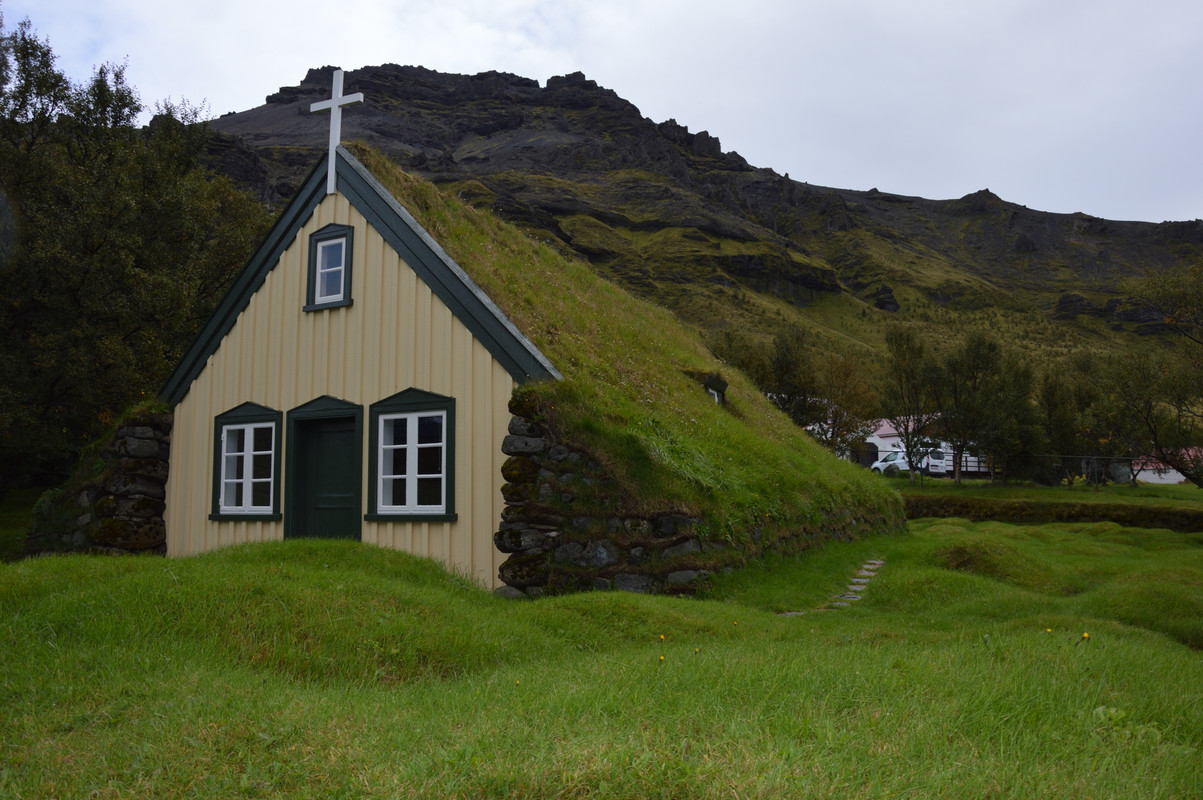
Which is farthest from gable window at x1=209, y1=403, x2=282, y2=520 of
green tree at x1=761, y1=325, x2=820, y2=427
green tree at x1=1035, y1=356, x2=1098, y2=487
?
green tree at x1=1035, y1=356, x2=1098, y2=487

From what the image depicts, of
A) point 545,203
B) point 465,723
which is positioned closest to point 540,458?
point 465,723

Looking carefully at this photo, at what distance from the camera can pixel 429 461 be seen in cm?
1195

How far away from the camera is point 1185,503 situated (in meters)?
27.7

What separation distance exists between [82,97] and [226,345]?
52.7 feet

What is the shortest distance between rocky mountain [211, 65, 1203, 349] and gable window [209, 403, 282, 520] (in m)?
71.4

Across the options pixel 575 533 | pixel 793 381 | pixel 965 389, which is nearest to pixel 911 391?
pixel 965 389

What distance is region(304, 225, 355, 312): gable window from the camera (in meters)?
13.1

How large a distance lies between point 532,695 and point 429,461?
737 cm

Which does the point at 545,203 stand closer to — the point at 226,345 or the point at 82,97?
the point at 82,97

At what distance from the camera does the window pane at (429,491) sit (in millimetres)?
11750

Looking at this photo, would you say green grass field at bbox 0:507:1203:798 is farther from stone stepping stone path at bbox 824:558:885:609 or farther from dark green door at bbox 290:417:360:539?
dark green door at bbox 290:417:360:539

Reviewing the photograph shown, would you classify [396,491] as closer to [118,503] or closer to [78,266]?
[118,503]

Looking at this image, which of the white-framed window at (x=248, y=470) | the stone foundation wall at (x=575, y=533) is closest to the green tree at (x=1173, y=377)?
the stone foundation wall at (x=575, y=533)

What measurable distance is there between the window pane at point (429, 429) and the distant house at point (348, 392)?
0.03m
